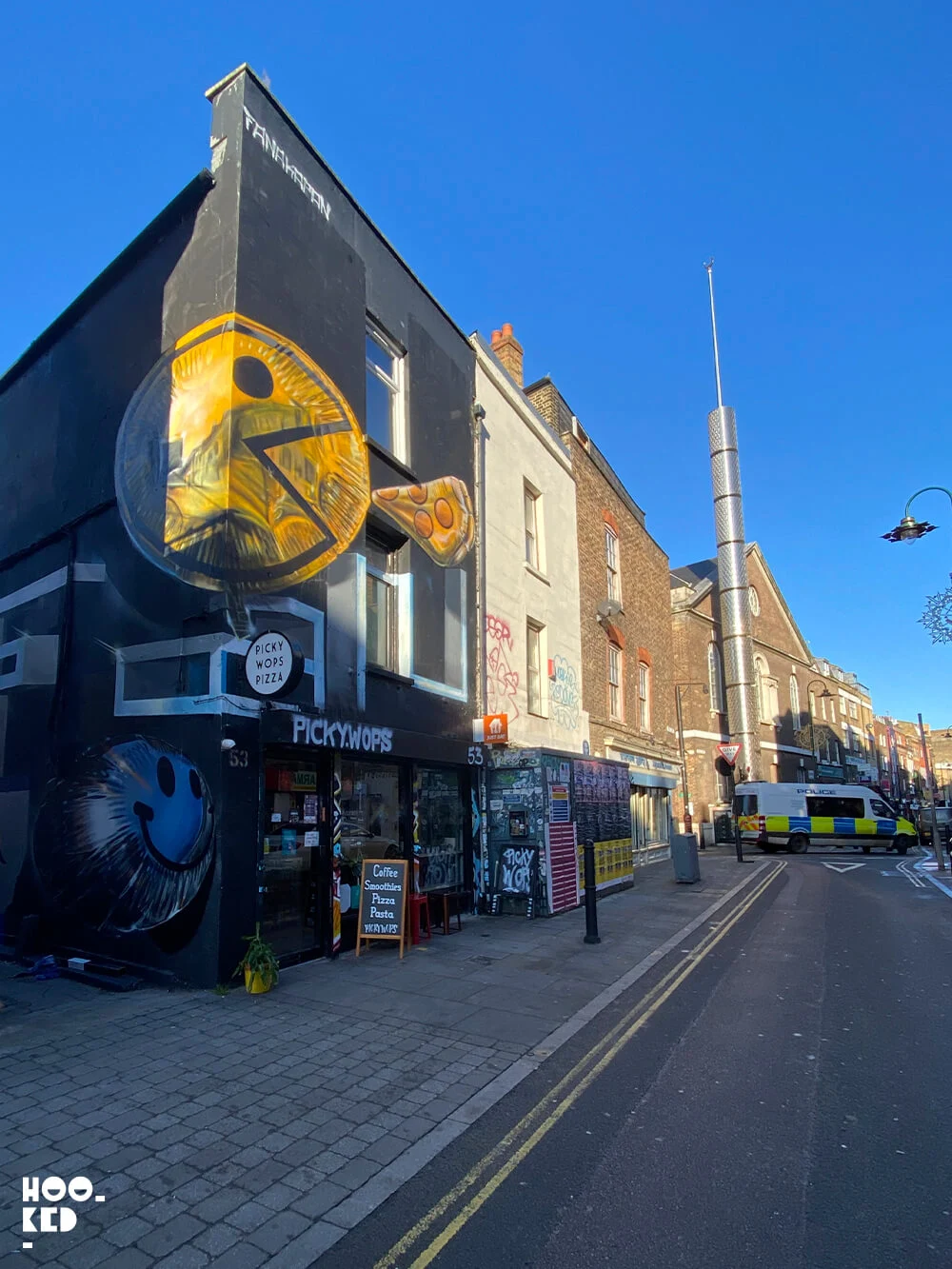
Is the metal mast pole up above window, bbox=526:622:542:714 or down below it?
above

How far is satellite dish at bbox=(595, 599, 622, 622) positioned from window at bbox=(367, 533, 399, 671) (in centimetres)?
1057

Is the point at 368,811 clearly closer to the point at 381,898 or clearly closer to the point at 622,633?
the point at 381,898

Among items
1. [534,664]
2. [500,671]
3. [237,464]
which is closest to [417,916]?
[500,671]

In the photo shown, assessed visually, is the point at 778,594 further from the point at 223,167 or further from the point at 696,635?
the point at 223,167

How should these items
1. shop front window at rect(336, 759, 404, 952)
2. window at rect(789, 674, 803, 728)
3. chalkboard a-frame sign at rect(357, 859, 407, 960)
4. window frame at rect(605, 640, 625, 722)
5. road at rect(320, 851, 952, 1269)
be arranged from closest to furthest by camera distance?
road at rect(320, 851, 952, 1269), chalkboard a-frame sign at rect(357, 859, 407, 960), shop front window at rect(336, 759, 404, 952), window frame at rect(605, 640, 625, 722), window at rect(789, 674, 803, 728)

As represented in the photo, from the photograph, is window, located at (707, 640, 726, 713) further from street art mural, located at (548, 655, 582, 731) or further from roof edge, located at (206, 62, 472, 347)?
roof edge, located at (206, 62, 472, 347)

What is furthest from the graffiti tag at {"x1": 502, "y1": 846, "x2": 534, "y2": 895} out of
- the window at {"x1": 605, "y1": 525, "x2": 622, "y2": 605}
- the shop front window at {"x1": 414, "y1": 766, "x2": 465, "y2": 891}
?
the window at {"x1": 605, "y1": 525, "x2": 622, "y2": 605}

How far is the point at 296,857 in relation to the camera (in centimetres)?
862

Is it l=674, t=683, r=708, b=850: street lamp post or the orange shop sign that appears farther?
l=674, t=683, r=708, b=850: street lamp post

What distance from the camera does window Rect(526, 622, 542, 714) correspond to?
16156 mm

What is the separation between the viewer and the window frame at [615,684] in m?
21.5

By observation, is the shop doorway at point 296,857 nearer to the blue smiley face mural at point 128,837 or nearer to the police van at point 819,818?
the blue smiley face mural at point 128,837

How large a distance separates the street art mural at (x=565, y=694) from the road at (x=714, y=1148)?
975 cm

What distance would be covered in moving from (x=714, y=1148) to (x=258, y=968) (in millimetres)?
4567
